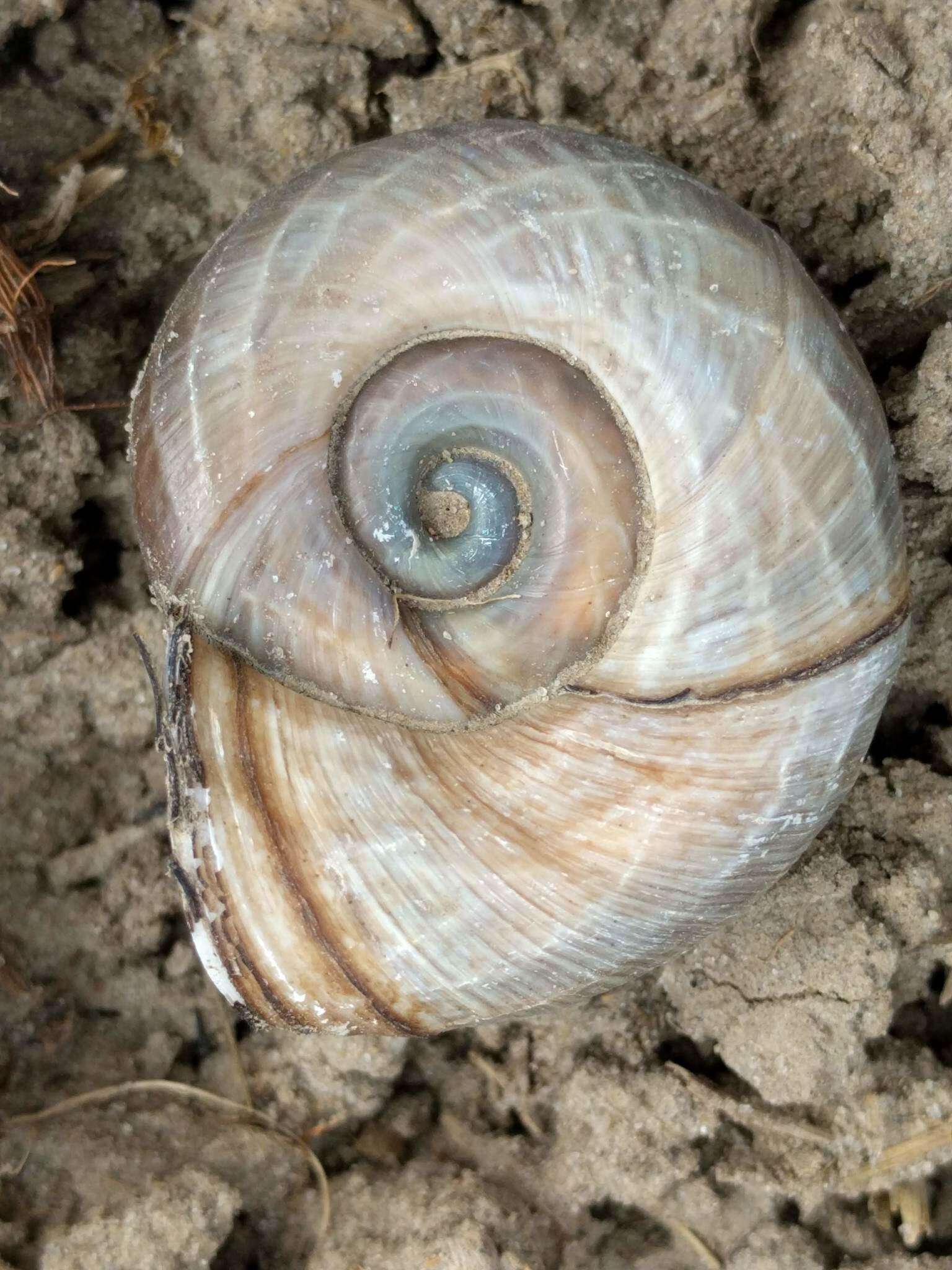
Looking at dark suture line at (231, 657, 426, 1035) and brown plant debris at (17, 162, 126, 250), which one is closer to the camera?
dark suture line at (231, 657, 426, 1035)

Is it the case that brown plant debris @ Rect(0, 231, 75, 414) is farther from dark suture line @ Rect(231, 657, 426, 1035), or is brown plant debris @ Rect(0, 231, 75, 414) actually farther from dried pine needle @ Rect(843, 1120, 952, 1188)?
dried pine needle @ Rect(843, 1120, 952, 1188)

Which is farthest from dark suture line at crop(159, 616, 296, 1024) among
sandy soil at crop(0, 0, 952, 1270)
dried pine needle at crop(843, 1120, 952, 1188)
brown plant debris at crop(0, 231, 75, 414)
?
dried pine needle at crop(843, 1120, 952, 1188)

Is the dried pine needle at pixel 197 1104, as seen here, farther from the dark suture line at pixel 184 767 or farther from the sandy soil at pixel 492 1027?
the dark suture line at pixel 184 767

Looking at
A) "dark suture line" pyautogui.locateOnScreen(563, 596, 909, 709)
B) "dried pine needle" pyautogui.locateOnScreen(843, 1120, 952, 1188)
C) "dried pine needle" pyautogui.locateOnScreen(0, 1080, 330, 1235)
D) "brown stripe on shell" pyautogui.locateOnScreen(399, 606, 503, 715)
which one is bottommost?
"dried pine needle" pyautogui.locateOnScreen(0, 1080, 330, 1235)

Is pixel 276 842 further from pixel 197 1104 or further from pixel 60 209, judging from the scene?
pixel 60 209

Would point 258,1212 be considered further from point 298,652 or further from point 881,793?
point 881,793

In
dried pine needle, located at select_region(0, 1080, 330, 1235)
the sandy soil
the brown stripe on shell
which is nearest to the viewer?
the brown stripe on shell

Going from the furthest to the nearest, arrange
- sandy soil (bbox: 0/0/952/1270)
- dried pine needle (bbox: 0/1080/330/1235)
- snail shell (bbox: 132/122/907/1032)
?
1. dried pine needle (bbox: 0/1080/330/1235)
2. sandy soil (bbox: 0/0/952/1270)
3. snail shell (bbox: 132/122/907/1032)

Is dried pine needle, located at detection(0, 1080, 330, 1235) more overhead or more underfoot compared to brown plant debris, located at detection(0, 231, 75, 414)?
more underfoot
